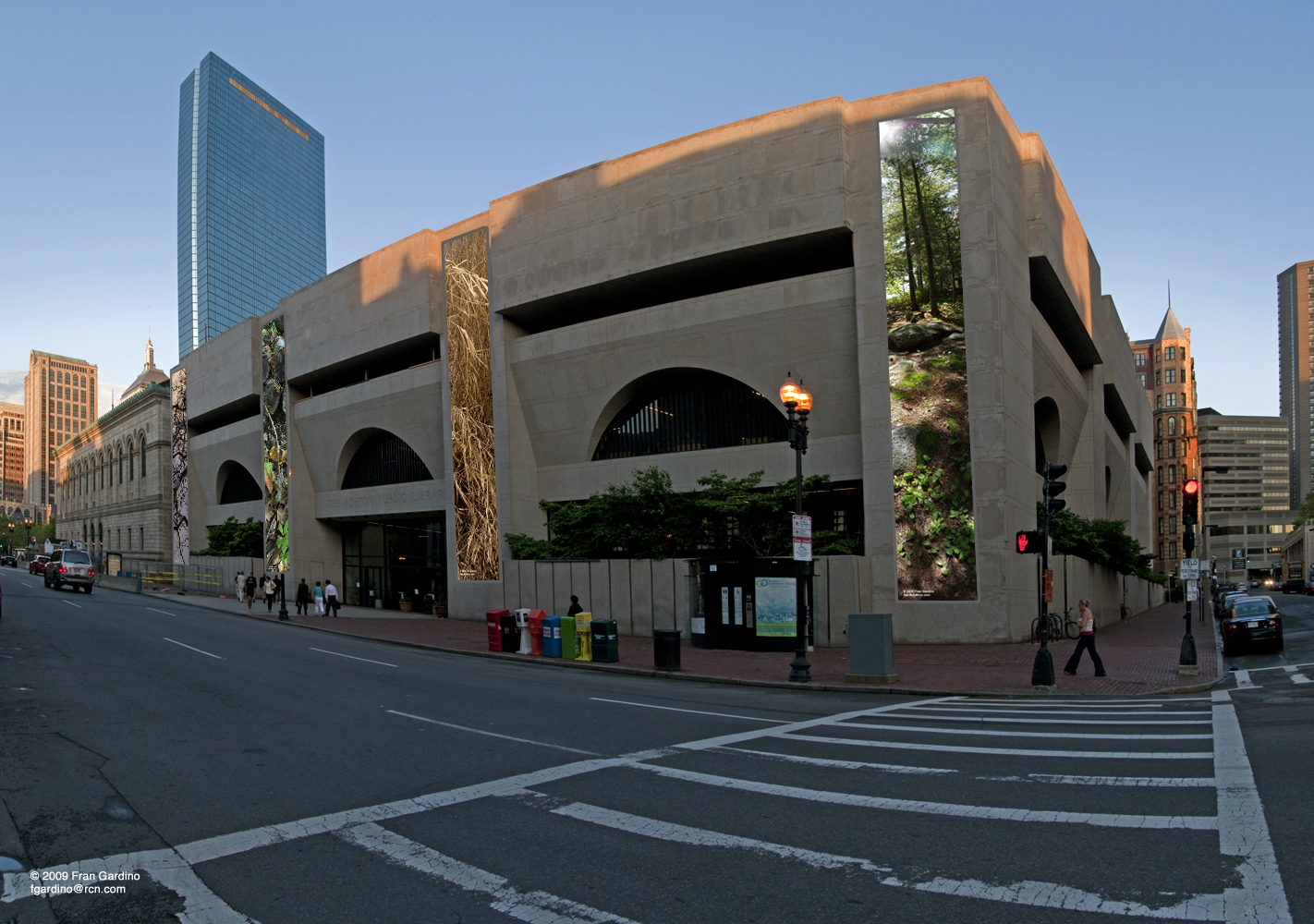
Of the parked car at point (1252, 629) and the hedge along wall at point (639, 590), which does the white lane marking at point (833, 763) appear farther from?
the parked car at point (1252, 629)

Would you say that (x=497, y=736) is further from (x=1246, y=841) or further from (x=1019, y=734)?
(x=1246, y=841)

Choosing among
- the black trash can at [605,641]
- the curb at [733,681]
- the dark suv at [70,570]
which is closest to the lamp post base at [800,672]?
the curb at [733,681]

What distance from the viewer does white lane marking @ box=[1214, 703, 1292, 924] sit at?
5.00m

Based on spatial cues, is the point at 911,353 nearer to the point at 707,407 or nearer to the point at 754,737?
the point at 707,407

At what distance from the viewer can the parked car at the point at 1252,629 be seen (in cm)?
2473

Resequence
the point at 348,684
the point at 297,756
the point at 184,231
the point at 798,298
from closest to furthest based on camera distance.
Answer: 1. the point at 297,756
2. the point at 348,684
3. the point at 798,298
4. the point at 184,231

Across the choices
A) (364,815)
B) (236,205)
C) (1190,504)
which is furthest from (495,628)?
(236,205)

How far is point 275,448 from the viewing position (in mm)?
49469

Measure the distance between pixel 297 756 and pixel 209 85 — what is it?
638 feet

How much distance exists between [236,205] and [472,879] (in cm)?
18729

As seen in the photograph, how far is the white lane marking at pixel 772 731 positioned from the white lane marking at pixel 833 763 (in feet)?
1.10

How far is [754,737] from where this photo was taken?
11.2 meters

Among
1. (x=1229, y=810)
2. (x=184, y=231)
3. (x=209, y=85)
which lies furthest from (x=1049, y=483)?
(x=209, y=85)

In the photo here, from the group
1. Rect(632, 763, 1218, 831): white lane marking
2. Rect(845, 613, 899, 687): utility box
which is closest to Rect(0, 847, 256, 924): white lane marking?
Rect(632, 763, 1218, 831): white lane marking
